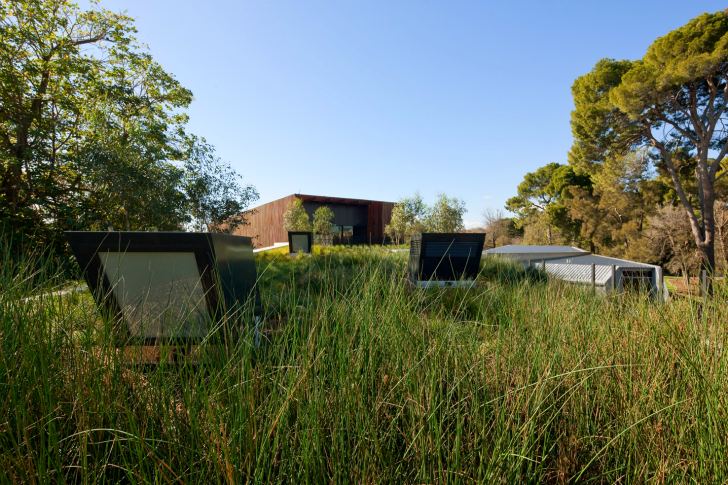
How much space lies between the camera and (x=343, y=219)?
2739 cm

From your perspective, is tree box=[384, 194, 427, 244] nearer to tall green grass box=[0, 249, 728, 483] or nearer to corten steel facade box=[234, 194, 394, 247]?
corten steel facade box=[234, 194, 394, 247]

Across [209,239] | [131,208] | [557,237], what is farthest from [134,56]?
[557,237]

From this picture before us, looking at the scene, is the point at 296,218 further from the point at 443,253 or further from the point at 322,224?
the point at 443,253

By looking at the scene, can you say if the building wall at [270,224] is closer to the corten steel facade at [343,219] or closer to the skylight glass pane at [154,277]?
the corten steel facade at [343,219]

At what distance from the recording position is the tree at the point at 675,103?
10.4 m

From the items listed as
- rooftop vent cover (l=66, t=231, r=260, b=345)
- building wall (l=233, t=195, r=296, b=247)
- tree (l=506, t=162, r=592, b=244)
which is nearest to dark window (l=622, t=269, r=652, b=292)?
rooftop vent cover (l=66, t=231, r=260, b=345)

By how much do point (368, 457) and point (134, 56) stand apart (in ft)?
39.1

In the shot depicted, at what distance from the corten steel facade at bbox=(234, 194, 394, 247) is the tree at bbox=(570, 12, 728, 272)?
15.5m

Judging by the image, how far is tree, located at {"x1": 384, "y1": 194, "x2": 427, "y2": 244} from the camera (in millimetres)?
23469

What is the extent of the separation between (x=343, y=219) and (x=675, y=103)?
19.9m

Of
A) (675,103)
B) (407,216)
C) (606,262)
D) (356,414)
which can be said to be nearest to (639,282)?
(356,414)

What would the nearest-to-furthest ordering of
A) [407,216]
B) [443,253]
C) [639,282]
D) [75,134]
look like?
[639,282]
[443,253]
[75,134]
[407,216]

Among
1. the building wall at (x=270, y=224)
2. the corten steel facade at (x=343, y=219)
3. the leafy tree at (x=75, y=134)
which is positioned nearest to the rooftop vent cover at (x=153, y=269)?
the leafy tree at (x=75, y=134)

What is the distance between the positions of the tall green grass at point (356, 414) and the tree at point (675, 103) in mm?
11729
